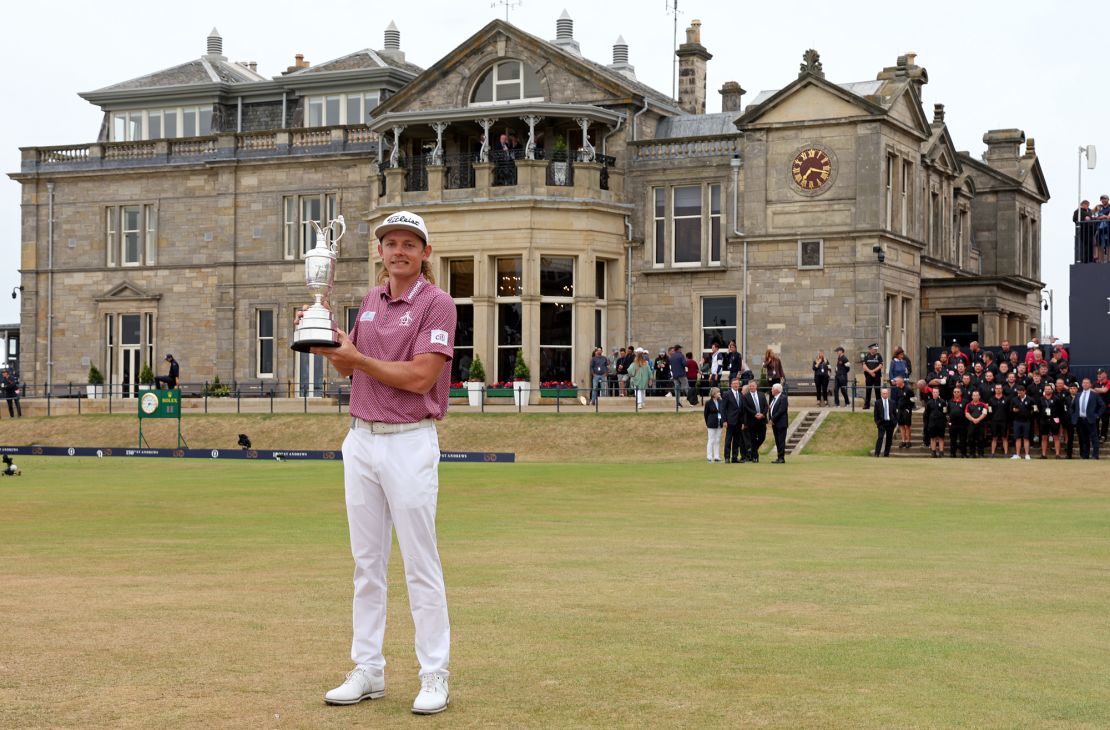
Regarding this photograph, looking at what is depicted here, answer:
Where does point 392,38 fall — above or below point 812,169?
above

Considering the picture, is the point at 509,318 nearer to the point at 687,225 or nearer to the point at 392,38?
the point at 687,225

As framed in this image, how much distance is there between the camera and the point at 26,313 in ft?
186

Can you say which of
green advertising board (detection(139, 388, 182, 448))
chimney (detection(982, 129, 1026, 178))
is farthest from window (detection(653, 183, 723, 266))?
chimney (detection(982, 129, 1026, 178))

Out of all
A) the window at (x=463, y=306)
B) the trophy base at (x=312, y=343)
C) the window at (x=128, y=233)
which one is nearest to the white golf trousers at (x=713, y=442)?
the window at (x=463, y=306)

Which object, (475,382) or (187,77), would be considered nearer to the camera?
(475,382)

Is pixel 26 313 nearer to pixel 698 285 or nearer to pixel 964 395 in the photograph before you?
pixel 698 285

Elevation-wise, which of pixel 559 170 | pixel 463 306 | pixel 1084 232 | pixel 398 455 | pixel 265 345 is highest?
pixel 559 170

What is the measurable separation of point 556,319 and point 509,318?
4.87 ft

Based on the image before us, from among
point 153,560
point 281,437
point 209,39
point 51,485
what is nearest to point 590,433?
point 281,437

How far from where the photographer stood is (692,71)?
55.4 metres

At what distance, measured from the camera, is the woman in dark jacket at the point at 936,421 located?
3431 cm

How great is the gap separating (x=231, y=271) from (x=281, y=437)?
13606mm

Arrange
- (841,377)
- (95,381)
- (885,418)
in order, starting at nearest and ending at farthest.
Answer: (885,418) → (841,377) → (95,381)

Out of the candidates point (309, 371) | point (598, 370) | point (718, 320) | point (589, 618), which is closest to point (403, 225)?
point (589, 618)
